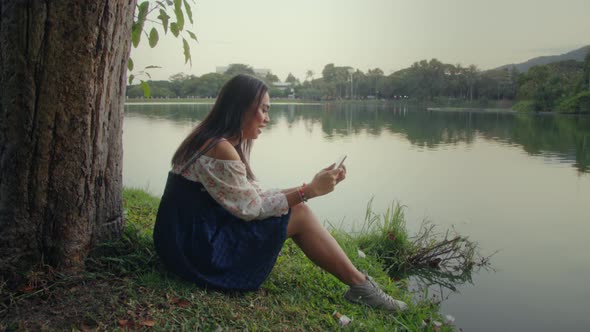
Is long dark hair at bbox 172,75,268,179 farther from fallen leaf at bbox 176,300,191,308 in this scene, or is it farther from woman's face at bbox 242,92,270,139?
fallen leaf at bbox 176,300,191,308

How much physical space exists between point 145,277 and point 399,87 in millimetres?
42039

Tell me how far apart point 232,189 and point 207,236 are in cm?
19

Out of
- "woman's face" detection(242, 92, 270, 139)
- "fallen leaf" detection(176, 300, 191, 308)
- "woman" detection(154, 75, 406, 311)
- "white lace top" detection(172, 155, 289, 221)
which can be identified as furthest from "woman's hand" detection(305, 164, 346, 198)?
"fallen leaf" detection(176, 300, 191, 308)

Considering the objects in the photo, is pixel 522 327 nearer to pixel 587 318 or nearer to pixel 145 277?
Result: pixel 587 318

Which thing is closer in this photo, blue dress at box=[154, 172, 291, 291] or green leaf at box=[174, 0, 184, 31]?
blue dress at box=[154, 172, 291, 291]

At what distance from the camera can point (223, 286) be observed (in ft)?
5.76

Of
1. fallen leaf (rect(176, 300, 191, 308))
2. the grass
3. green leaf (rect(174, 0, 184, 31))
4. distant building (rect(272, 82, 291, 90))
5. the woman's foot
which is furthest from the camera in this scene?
distant building (rect(272, 82, 291, 90))

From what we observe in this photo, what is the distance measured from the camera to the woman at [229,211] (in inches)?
66.8

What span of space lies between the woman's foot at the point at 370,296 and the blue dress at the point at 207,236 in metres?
0.42

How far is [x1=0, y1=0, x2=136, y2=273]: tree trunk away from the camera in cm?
156

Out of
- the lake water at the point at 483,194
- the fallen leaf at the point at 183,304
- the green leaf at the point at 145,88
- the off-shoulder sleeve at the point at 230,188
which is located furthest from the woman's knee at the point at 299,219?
the lake water at the point at 483,194

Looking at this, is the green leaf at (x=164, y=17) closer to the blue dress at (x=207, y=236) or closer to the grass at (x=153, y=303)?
the blue dress at (x=207, y=236)

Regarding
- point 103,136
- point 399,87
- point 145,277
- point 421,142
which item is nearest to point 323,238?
point 145,277

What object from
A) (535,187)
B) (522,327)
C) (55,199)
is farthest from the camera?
(535,187)
